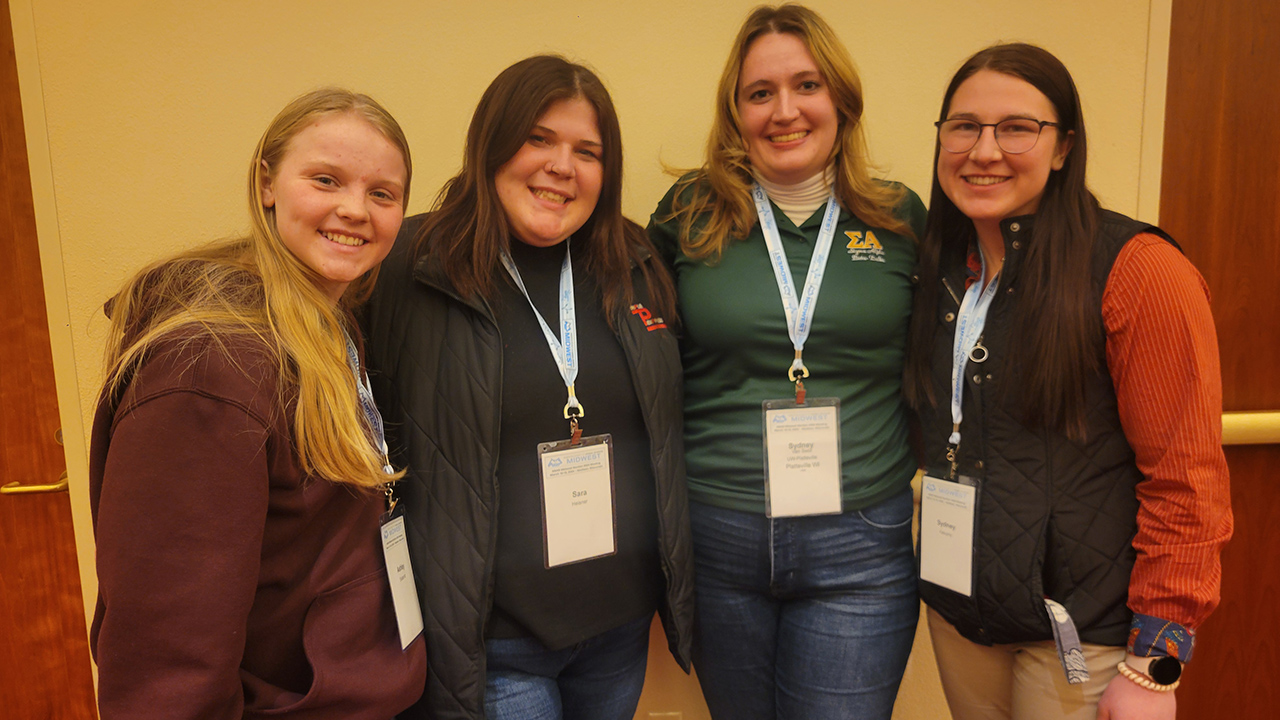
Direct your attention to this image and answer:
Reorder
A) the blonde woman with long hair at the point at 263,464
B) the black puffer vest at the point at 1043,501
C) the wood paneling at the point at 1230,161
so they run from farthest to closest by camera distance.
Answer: the wood paneling at the point at 1230,161 < the black puffer vest at the point at 1043,501 < the blonde woman with long hair at the point at 263,464

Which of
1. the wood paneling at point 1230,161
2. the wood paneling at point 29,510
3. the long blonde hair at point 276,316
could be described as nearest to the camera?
the long blonde hair at point 276,316

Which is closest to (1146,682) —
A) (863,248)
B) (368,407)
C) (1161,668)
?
(1161,668)

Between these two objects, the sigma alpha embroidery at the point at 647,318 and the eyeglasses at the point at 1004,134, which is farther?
the sigma alpha embroidery at the point at 647,318

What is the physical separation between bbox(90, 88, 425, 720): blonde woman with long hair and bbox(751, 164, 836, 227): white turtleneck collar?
88 cm

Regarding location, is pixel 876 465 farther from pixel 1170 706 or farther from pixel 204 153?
pixel 204 153

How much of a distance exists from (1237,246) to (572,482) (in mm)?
2234

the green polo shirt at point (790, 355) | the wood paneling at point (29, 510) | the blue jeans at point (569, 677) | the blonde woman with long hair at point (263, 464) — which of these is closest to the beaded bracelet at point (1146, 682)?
the green polo shirt at point (790, 355)

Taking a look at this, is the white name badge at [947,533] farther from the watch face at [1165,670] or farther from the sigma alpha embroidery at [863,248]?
the sigma alpha embroidery at [863,248]

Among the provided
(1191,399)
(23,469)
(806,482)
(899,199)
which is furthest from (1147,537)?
(23,469)

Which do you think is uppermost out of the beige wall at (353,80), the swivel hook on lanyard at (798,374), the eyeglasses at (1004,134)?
the beige wall at (353,80)

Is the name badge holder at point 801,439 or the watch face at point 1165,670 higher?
the name badge holder at point 801,439

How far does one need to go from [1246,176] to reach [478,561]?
2505mm

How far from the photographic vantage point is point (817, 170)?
64.5 inches

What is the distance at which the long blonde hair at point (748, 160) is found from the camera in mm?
1561
